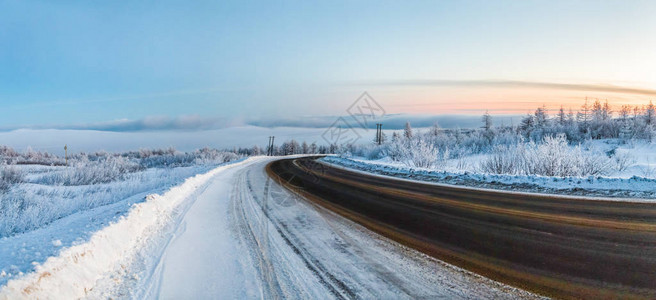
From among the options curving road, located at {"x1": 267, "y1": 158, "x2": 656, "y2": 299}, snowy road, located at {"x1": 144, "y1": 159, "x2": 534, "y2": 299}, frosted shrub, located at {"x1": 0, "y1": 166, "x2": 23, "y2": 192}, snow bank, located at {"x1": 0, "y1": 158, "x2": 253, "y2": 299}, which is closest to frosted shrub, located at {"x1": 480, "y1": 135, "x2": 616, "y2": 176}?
curving road, located at {"x1": 267, "y1": 158, "x2": 656, "y2": 299}

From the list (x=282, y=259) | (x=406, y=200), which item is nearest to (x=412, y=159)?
(x=406, y=200)

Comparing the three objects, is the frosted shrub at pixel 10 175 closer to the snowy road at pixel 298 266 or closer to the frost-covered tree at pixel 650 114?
the snowy road at pixel 298 266

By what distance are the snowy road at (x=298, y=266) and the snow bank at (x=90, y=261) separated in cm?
58

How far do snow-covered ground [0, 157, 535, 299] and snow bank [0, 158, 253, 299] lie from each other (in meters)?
0.01

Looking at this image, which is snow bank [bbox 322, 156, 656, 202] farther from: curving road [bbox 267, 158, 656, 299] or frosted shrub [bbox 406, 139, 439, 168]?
frosted shrub [bbox 406, 139, 439, 168]

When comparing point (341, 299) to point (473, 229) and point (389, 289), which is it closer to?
point (389, 289)

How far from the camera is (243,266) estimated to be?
429cm

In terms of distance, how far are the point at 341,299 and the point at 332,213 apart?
4479 millimetres

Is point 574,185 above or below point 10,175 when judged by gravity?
below

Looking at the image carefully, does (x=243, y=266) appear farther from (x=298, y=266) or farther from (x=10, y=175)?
(x=10, y=175)

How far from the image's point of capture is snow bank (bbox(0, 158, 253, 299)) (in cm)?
310

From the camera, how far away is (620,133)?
159 feet

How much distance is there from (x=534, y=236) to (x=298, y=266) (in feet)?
13.1

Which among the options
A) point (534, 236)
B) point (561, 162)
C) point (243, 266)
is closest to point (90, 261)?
point (243, 266)
